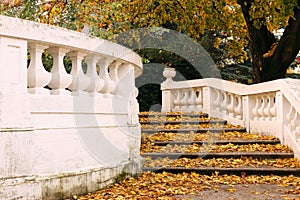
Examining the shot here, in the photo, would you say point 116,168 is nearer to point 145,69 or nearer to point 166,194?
point 166,194

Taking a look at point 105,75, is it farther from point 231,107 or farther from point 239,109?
point 231,107

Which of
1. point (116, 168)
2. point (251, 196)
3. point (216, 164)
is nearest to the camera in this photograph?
point (251, 196)

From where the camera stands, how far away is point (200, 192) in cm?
507

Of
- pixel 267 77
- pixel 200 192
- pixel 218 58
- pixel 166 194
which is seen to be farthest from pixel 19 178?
pixel 218 58

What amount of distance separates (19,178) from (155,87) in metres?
12.7

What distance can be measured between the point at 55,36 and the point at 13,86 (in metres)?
0.73

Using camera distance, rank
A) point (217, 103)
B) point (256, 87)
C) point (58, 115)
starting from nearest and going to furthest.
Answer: point (58, 115), point (256, 87), point (217, 103)

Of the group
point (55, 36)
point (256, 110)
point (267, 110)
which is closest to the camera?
point (55, 36)

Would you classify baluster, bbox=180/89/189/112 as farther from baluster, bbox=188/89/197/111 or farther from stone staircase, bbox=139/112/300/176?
stone staircase, bbox=139/112/300/176

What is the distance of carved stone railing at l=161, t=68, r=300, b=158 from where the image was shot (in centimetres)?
698

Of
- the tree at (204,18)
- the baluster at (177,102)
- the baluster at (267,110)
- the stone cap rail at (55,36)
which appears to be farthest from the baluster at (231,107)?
the stone cap rail at (55,36)

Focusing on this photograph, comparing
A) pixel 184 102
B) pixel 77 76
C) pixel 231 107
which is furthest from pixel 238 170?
pixel 184 102

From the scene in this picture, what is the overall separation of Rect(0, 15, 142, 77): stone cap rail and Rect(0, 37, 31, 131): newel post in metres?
0.09

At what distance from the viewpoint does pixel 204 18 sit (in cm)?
1158
